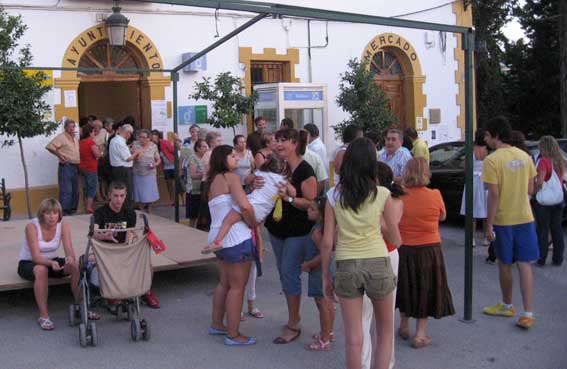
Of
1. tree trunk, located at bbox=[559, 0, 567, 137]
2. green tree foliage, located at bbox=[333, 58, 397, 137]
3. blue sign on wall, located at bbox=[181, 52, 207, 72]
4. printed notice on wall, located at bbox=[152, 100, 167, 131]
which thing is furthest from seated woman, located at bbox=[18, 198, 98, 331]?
tree trunk, located at bbox=[559, 0, 567, 137]

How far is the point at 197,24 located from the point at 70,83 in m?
2.92

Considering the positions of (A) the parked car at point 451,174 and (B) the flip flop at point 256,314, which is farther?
(A) the parked car at point 451,174

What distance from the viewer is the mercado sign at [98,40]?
13.4 meters

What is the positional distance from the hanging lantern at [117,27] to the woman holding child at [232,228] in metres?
8.25

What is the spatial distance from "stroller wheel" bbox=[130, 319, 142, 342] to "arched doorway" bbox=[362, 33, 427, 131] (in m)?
12.4

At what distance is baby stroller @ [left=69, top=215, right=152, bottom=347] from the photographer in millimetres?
5961

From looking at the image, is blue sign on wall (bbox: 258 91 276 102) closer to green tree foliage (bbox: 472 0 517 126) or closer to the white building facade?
the white building facade

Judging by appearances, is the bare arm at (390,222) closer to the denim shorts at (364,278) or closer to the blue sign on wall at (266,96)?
the denim shorts at (364,278)

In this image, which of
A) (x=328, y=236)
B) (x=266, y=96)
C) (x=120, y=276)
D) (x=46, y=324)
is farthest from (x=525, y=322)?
(x=266, y=96)

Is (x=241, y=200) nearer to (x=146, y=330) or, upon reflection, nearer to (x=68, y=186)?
(x=146, y=330)

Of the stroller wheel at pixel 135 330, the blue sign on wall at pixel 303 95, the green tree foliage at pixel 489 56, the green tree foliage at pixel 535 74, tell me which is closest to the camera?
the stroller wheel at pixel 135 330

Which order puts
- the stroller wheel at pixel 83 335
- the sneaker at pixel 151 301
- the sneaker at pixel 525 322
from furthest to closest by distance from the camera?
the sneaker at pixel 151 301 → the sneaker at pixel 525 322 → the stroller wheel at pixel 83 335

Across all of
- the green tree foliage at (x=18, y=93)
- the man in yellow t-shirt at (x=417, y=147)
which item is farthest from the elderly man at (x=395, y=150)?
the green tree foliage at (x=18, y=93)

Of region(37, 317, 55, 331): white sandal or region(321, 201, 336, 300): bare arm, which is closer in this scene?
region(321, 201, 336, 300): bare arm
